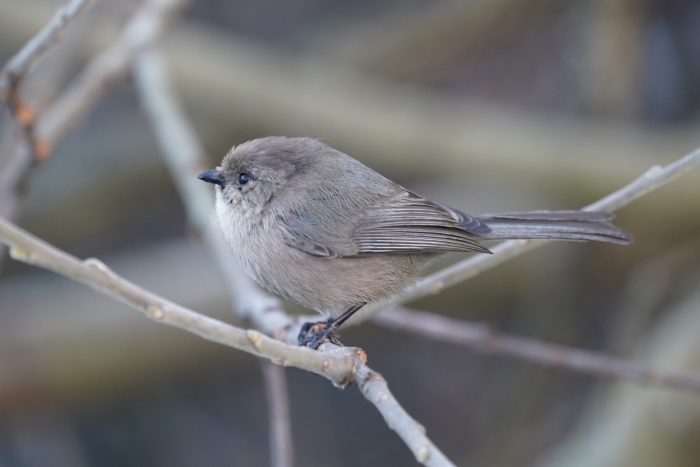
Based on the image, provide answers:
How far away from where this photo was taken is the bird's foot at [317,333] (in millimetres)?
3115

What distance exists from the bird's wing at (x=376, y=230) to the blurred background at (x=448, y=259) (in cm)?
139

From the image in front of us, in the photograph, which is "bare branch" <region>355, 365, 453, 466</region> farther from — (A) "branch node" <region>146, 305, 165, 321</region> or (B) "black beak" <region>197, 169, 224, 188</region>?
(B) "black beak" <region>197, 169, 224, 188</region>

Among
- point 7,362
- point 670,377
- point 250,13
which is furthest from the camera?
point 250,13

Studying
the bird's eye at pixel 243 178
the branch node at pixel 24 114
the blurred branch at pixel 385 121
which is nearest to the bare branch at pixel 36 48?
the branch node at pixel 24 114

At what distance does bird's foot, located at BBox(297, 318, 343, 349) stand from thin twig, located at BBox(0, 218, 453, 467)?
578 millimetres

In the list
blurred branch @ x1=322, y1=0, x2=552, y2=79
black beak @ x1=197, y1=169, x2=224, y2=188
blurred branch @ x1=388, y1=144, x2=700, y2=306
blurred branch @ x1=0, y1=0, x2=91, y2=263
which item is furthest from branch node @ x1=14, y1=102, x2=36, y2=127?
blurred branch @ x1=322, y1=0, x2=552, y2=79

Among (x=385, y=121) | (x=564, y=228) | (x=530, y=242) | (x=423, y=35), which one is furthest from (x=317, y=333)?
(x=423, y=35)

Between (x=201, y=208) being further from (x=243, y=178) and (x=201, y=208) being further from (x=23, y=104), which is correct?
(x=23, y=104)

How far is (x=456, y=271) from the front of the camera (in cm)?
305

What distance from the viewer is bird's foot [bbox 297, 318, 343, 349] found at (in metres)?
3.12

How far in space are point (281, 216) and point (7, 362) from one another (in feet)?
7.53

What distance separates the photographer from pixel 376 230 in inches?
132

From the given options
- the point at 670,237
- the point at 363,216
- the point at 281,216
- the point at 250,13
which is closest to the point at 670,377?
the point at 363,216

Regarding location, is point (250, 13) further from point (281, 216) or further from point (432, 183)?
point (281, 216)
